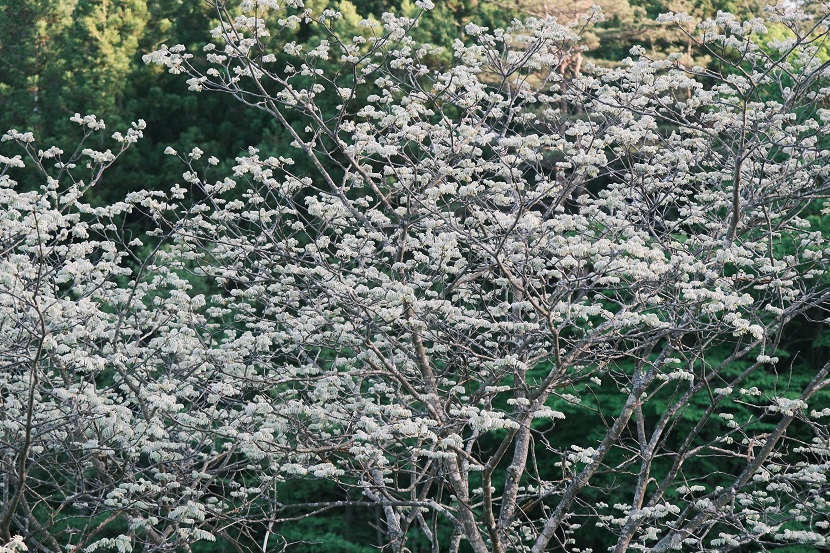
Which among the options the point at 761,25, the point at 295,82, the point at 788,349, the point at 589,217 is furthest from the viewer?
the point at 295,82

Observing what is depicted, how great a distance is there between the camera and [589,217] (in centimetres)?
767

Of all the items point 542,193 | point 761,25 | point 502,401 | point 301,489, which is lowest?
point 301,489

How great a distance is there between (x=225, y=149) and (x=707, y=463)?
10.8 meters

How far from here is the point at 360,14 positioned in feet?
62.7

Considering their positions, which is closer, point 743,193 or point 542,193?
point 542,193

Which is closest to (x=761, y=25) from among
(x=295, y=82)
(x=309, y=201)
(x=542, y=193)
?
(x=542, y=193)

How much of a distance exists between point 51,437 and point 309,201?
9.51 feet

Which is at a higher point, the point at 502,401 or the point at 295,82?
the point at 295,82

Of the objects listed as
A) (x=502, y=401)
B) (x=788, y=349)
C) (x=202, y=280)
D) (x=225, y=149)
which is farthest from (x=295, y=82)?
(x=788, y=349)

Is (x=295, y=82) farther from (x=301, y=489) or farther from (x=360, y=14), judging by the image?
(x=301, y=489)

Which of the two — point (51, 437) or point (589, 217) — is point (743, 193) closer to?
point (589, 217)

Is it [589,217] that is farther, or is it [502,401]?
[502,401]

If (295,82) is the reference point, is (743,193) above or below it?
above

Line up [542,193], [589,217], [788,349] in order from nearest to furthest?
[542,193] < [589,217] < [788,349]
